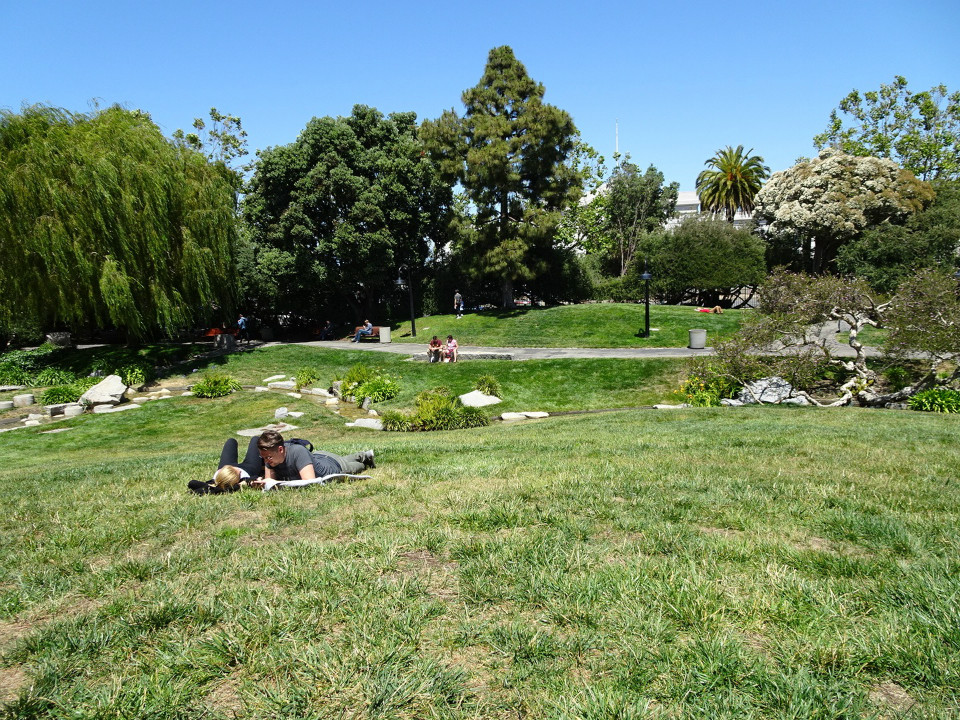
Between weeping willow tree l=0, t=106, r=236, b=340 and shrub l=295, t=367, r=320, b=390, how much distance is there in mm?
5417

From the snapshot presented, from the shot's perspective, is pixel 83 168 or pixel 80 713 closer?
pixel 80 713

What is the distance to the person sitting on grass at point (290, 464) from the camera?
5656 mm

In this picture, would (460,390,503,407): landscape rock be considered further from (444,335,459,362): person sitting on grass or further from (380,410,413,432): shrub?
(444,335,459,362): person sitting on grass

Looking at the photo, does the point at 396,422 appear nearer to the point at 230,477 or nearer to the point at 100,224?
the point at 230,477

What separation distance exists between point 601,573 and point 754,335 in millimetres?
12852

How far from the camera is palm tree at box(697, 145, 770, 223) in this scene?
45.9 m

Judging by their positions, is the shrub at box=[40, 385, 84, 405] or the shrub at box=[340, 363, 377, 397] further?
the shrub at box=[340, 363, 377, 397]

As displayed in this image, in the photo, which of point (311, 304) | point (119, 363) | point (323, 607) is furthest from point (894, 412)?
point (311, 304)

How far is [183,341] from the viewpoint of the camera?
103ft

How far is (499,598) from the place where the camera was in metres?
3.08

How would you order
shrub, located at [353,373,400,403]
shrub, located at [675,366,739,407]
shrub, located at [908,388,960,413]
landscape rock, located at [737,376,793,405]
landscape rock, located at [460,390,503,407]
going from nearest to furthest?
shrub, located at [908,388,960,413]
landscape rock, located at [737,376,793,405]
shrub, located at [675,366,739,407]
landscape rock, located at [460,390,503,407]
shrub, located at [353,373,400,403]

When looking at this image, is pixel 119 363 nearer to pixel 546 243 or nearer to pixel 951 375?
pixel 546 243

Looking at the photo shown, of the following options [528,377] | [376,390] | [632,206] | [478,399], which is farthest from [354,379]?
[632,206]

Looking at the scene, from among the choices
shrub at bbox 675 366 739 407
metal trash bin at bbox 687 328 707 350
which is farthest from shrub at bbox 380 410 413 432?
metal trash bin at bbox 687 328 707 350
